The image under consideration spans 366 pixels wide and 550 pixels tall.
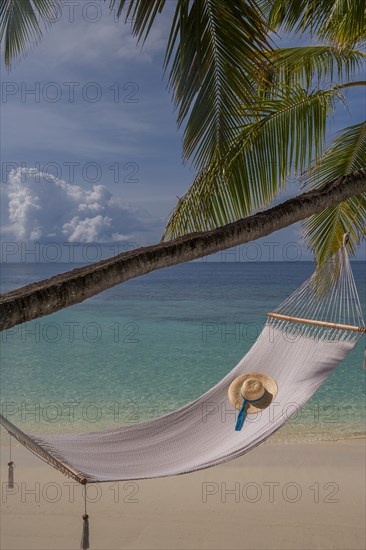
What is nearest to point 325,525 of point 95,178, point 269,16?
point 269,16

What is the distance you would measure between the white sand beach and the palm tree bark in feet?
5.84

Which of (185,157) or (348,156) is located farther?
(348,156)

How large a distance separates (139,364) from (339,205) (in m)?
5.63

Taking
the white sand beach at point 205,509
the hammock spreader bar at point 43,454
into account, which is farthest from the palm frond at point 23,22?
the white sand beach at point 205,509

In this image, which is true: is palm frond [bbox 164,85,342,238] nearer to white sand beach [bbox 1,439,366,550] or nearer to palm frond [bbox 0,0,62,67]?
palm frond [bbox 0,0,62,67]

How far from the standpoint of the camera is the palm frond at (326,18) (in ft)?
8.04

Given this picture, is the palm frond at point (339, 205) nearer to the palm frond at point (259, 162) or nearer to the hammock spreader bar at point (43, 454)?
the palm frond at point (259, 162)

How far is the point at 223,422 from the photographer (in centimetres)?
241

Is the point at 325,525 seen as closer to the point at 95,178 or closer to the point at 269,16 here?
the point at 269,16

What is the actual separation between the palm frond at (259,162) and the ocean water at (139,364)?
2592 millimetres

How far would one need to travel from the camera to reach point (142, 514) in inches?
120

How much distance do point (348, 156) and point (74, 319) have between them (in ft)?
39.2

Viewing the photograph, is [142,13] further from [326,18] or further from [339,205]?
[339,205]

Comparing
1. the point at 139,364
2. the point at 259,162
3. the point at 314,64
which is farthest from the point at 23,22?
the point at 139,364
